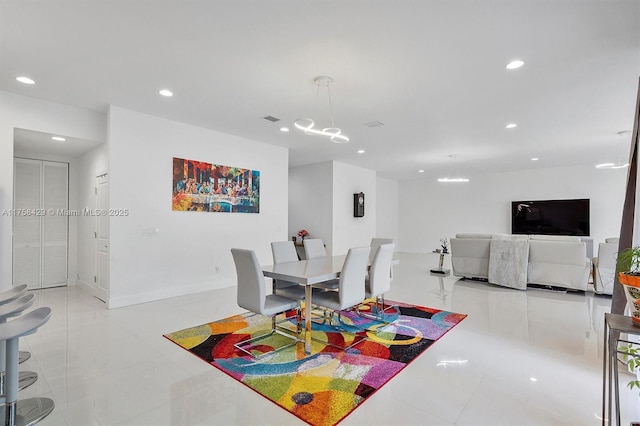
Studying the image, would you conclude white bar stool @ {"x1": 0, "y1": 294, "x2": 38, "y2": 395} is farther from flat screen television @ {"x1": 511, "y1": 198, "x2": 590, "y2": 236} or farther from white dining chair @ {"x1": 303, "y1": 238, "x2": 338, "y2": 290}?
flat screen television @ {"x1": 511, "y1": 198, "x2": 590, "y2": 236}

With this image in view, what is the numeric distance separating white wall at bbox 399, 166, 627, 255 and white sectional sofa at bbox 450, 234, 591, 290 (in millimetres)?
4512

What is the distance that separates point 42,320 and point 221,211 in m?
3.78

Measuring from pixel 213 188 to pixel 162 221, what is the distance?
101 cm

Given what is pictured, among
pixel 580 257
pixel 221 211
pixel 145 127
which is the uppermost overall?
pixel 145 127

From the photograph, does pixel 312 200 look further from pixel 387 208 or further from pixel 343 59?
pixel 343 59

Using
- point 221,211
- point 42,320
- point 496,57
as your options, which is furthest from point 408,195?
point 42,320

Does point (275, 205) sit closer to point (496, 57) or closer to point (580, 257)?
point (496, 57)

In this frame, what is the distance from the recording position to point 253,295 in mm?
2842

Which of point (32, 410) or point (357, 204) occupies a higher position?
point (357, 204)

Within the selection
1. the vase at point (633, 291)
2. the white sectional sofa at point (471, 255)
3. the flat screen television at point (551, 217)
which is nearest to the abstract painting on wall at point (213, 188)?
the white sectional sofa at point (471, 255)

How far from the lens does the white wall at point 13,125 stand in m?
3.88

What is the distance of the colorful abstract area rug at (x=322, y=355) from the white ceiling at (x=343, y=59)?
281cm

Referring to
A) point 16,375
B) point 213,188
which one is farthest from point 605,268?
point 16,375

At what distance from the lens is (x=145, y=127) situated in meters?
4.66
